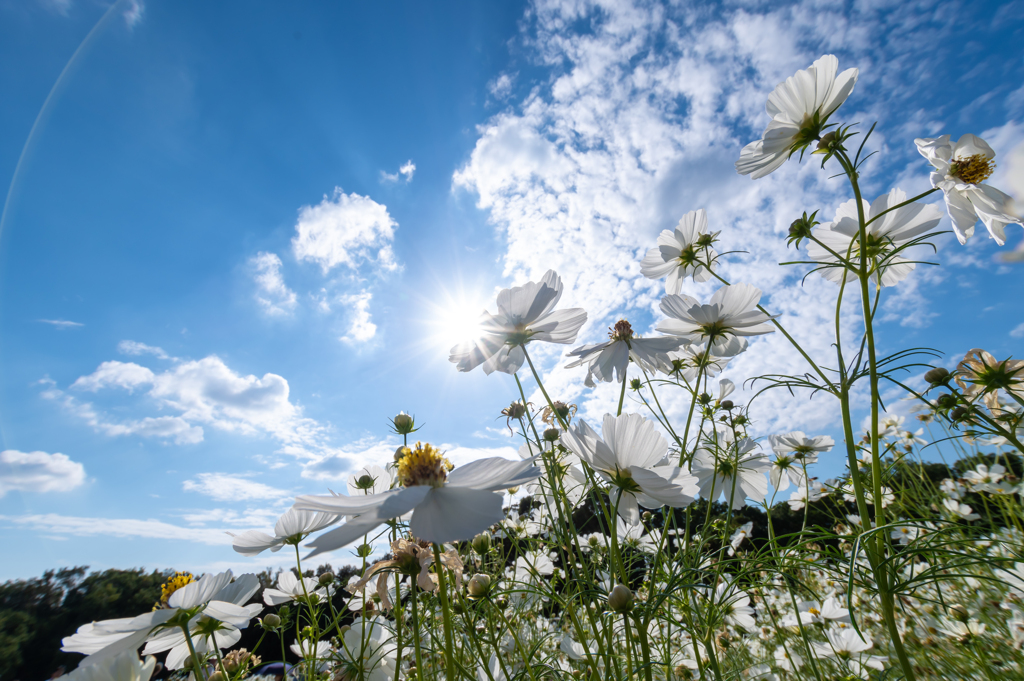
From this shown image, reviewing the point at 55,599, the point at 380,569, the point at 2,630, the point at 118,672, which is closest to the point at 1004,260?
the point at 380,569

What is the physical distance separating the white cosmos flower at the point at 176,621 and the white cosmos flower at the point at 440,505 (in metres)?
0.31

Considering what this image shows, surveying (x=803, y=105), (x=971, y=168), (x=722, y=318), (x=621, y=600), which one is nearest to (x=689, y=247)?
(x=722, y=318)

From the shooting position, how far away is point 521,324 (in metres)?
0.86

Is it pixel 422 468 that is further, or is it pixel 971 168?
pixel 971 168

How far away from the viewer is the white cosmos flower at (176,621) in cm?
55

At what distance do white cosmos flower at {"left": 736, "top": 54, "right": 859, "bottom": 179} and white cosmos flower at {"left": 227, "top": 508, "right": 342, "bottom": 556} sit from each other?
3.12 ft

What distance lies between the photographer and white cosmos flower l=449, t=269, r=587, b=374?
83cm

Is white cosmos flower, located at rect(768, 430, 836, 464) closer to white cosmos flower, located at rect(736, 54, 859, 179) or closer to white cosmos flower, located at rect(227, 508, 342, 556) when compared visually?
white cosmos flower, located at rect(736, 54, 859, 179)

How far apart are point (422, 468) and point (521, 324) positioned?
1.24 feet

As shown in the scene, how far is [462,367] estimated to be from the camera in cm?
90

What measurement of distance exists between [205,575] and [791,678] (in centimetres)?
153

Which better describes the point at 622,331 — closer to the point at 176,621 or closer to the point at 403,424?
the point at 403,424

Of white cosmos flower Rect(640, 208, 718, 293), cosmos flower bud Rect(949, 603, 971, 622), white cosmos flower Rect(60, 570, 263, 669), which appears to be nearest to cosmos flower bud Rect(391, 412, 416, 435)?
white cosmos flower Rect(60, 570, 263, 669)

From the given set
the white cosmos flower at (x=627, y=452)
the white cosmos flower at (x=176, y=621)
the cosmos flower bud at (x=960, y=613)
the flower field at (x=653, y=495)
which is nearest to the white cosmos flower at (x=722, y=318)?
the flower field at (x=653, y=495)
